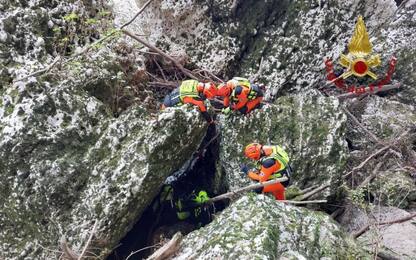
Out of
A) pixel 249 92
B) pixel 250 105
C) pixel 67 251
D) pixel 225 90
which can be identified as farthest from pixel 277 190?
pixel 67 251

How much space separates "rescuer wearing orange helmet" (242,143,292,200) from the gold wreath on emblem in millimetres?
2464

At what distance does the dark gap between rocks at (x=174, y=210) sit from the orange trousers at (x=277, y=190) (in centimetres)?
96

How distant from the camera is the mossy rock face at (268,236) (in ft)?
12.6

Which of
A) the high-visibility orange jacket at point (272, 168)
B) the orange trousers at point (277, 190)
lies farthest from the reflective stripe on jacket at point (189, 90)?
the orange trousers at point (277, 190)

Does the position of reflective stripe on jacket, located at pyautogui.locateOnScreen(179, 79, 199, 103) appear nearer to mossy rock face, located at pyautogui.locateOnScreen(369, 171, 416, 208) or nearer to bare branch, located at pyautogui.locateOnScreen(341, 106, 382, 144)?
bare branch, located at pyautogui.locateOnScreen(341, 106, 382, 144)

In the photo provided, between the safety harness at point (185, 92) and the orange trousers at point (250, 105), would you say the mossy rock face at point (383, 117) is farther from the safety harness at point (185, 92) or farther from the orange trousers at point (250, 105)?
the safety harness at point (185, 92)

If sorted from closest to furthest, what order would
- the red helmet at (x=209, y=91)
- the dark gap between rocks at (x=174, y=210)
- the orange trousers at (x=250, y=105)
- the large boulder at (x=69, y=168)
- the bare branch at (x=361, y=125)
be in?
the large boulder at (x=69, y=168) < the dark gap between rocks at (x=174, y=210) < the red helmet at (x=209, y=91) < the orange trousers at (x=250, y=105) < the bare branch at (x=361, y=125)

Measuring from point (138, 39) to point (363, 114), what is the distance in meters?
3.67

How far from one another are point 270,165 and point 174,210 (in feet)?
5.47

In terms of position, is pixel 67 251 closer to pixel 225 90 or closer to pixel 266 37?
pixel 225 90

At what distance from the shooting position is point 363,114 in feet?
24.0

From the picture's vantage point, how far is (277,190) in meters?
5.64

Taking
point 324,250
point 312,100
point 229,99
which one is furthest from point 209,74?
point 324,250

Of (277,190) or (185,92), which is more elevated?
(185,92)
